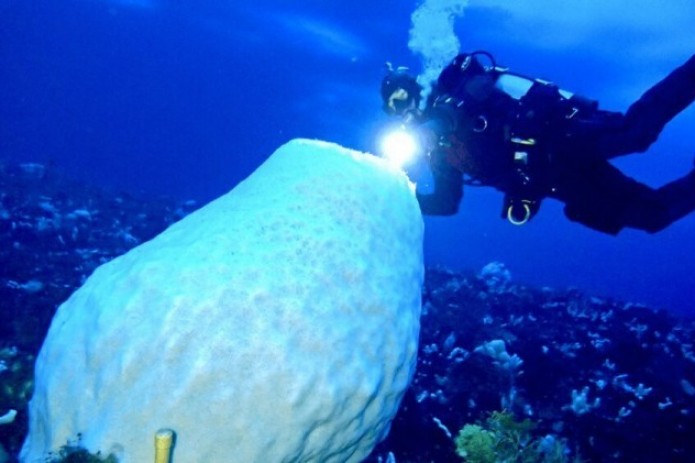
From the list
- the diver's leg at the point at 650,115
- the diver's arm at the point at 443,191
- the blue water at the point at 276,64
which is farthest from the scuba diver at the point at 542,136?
the blue water at the point at 276,64

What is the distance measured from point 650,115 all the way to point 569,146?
3.31 feet

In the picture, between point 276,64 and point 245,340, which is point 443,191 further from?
point 276,64

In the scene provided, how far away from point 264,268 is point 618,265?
653 ft

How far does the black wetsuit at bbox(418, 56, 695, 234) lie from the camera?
5293 mm

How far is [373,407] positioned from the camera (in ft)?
10.4

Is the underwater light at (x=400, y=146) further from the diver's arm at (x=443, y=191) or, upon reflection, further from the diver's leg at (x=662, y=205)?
the diver's leg at (x=662, y=205)

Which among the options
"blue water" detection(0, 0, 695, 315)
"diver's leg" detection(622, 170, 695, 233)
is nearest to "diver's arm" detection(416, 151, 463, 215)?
"diver's leg" detection(622, 170, 695, 233)

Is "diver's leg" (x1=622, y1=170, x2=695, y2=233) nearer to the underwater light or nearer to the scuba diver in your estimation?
the scuba diver

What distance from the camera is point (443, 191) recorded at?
6219 millimetres

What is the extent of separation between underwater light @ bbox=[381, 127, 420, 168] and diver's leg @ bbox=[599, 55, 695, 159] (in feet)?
6.84

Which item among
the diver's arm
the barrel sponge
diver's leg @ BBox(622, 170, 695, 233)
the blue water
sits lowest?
the barrel sponge

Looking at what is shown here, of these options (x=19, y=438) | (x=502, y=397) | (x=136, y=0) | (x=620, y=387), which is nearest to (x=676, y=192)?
(x=620, y=387)

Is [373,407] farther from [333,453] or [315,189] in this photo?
[315,189]

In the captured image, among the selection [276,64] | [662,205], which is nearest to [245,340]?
[662,205]
